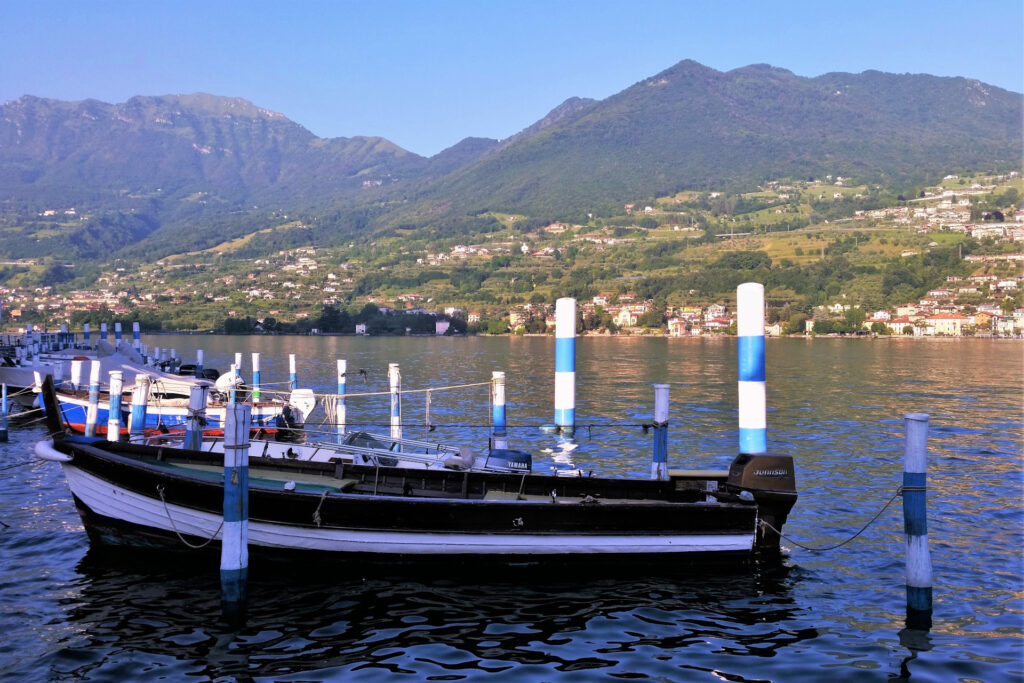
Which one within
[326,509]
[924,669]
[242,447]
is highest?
[242,447]

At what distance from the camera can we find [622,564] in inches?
472

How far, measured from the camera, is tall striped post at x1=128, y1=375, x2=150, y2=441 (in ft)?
61.6

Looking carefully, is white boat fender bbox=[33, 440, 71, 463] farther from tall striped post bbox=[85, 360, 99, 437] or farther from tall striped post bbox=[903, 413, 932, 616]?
tall striped post bbox=[903, 413, 932, 616]

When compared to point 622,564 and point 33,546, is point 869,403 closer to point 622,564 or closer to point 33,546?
point 622,564

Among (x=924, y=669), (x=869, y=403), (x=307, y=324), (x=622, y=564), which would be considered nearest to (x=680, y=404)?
(x=869, y=403)

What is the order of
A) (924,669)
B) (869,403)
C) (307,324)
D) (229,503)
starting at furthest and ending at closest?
(307,324) < (869,403) < (229,503) < (924,669)

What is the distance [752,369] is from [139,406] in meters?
13.2

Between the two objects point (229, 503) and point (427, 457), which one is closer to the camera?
point (229, 503)

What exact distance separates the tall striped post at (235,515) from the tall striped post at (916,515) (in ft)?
25.2

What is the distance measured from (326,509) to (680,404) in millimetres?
27328

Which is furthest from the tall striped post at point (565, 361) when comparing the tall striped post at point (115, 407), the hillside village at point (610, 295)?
the hillside village at point (610, 295)

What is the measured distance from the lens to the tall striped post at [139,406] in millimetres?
18766

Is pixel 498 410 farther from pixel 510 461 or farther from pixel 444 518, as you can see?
pixel 444 518

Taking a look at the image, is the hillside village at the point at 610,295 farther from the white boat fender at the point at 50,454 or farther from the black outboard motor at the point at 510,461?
the white boat fender at the point at 50,454
